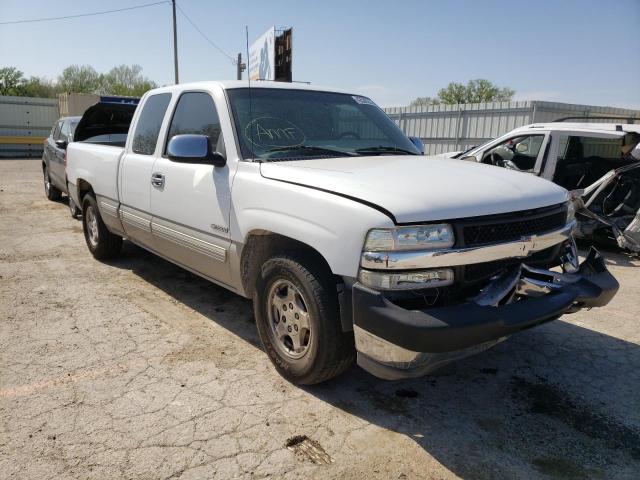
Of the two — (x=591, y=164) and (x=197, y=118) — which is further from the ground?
(x=197, y=118)

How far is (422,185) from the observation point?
2711 millimetres

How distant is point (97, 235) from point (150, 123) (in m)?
2.00

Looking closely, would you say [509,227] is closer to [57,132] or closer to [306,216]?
[306,216]

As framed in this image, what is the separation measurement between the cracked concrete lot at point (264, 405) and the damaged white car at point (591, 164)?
2.63m

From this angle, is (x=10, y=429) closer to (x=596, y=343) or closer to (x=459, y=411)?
(x=459, y=411)

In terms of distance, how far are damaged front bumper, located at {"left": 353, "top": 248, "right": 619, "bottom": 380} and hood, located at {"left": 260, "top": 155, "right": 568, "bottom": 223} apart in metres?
0.41

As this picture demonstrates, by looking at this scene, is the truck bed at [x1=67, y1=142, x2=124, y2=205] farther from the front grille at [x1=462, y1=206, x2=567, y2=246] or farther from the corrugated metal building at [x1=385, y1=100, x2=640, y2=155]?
the corrugated metal building at [x1=385, y1=100, x2=640, y2=155]

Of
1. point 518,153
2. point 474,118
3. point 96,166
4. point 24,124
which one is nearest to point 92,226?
point 96,166

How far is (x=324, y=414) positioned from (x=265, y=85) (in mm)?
2481

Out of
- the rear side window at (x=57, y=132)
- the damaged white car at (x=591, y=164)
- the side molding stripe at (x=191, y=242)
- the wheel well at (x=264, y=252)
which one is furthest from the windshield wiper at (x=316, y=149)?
the rear side window at (x=57, y=132)

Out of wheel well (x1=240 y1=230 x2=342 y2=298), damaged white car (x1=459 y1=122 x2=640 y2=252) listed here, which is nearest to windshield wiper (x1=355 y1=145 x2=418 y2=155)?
wheel well (x1=240 y1=230 x2=342 y2=298)

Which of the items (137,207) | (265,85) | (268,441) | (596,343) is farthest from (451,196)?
(137,207)

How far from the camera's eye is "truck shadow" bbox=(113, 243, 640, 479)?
2551 millimetres

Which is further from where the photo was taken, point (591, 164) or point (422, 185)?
point (591, 164)
